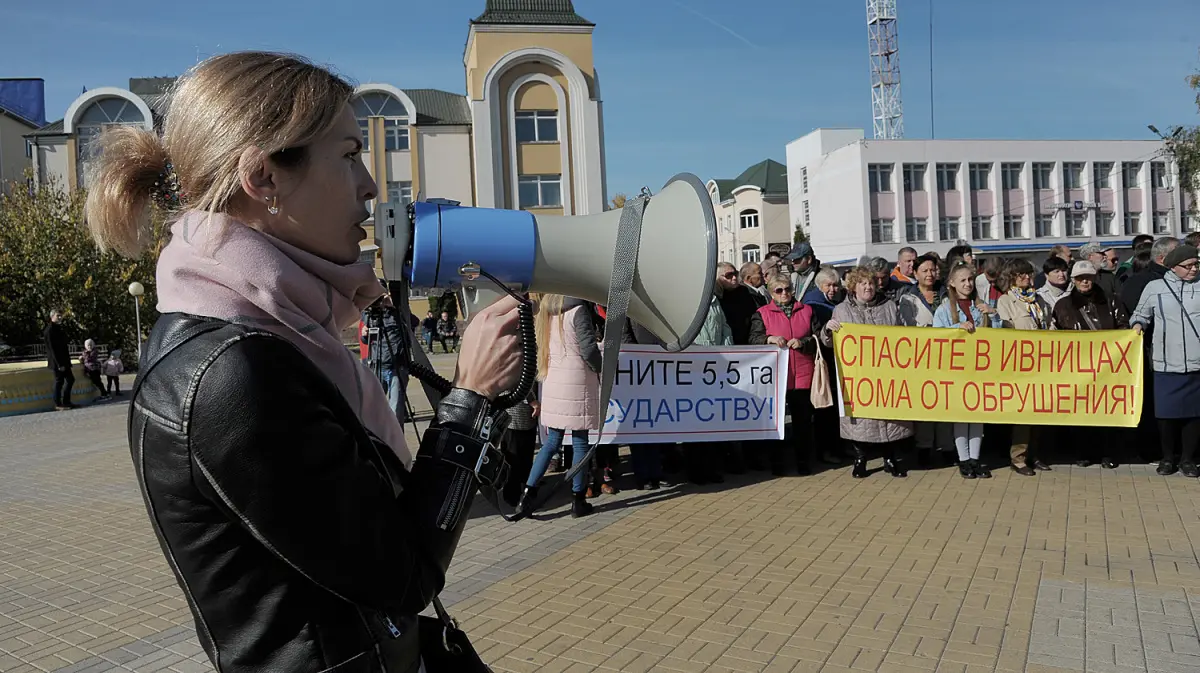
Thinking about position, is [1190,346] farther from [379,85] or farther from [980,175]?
[980,175]

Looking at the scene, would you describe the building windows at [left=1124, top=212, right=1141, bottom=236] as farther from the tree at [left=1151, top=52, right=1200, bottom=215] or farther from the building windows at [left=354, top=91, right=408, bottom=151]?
the building windows at [left=354, top=91, right=408, bottom=151]

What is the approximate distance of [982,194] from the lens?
186 feet

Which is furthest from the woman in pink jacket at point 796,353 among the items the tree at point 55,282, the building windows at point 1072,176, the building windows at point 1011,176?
the building windows at point 1072,176

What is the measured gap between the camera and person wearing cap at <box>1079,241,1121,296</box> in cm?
863

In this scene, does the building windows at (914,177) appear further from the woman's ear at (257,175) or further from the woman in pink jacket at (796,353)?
the woman's ear at (257,175)

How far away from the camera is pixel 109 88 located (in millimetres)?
38094

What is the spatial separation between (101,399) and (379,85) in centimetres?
2377

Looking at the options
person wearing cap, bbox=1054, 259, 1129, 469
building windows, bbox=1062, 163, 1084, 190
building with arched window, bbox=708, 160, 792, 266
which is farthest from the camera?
building with arched window, bbox=708, 160, 792, 266

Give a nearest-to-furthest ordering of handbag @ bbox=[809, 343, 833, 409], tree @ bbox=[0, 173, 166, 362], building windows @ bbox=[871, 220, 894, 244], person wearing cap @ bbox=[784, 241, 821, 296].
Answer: handbag @ bbox=[809, 343, 833, 409] → person wearing cap @ bbox=[784, 241, 821, 296] → tree @ bbox=[0, 173, 166, 362] → building windows @ bbox=[871, 220, 894, 244]

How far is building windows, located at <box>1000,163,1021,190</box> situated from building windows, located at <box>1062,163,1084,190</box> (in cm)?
309

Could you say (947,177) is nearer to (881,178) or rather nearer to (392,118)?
A: (881,178)

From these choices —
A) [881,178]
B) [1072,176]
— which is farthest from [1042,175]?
[881,178]

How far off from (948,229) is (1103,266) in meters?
50.1

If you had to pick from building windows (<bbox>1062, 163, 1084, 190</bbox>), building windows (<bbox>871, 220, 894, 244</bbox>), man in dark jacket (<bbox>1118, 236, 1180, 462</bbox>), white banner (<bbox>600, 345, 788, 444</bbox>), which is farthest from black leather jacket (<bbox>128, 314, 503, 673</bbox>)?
building windows (<bbox>1062, 163, 1084, 190</bbox>)
